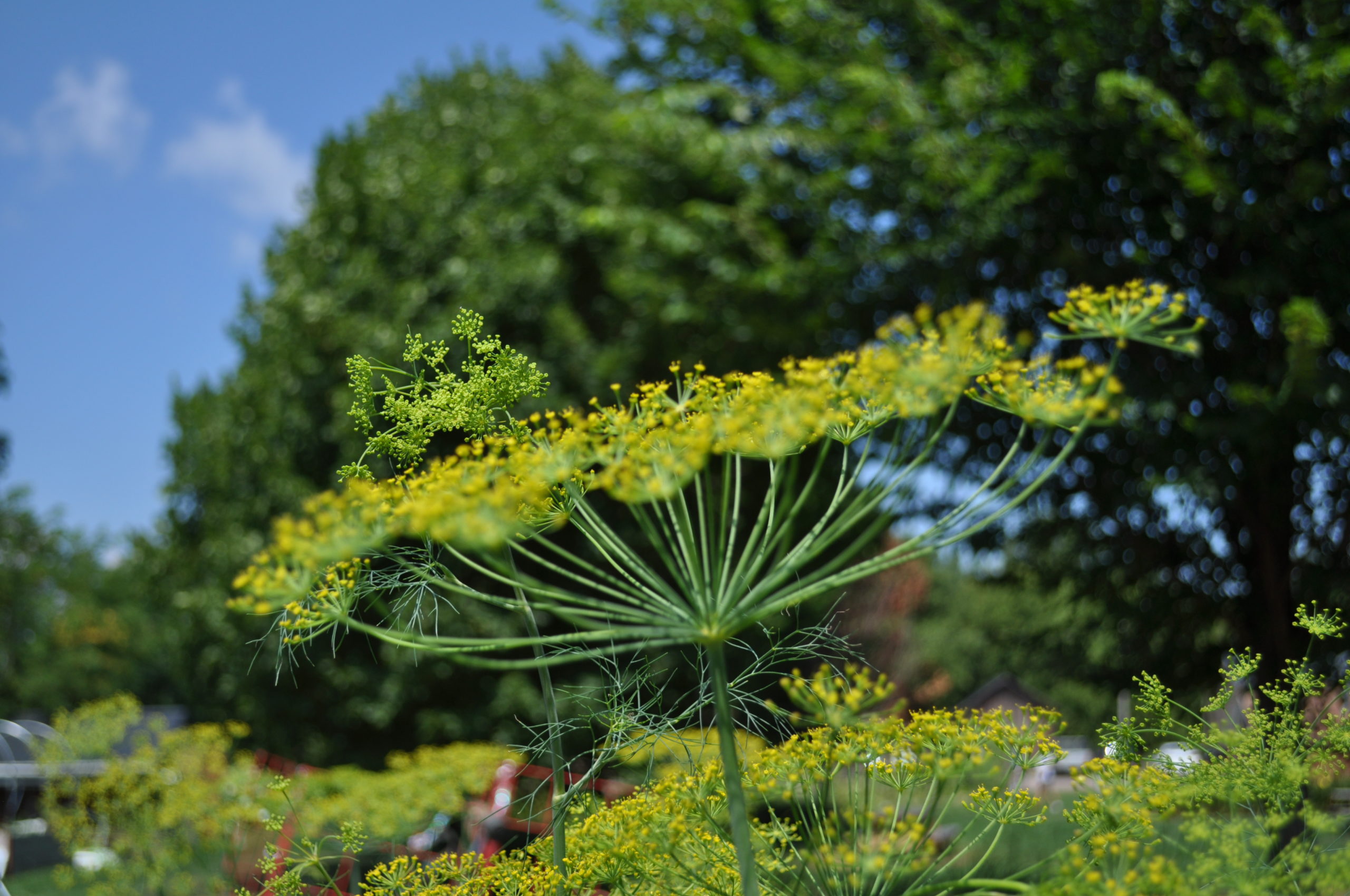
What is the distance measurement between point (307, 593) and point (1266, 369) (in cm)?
930

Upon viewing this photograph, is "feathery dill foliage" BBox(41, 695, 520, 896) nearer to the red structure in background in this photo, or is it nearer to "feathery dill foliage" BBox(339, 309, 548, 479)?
the red structure in background

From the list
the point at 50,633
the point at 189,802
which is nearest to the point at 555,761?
the point at 189,802

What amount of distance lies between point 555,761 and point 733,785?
0.98m

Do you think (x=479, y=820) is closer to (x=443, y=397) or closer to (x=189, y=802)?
(x=443, y=397)

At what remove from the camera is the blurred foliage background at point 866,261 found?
8.86 meters

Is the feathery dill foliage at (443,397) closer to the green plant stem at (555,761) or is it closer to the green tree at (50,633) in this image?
the green plant stem at (555,761)

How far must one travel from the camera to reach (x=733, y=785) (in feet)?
6.89

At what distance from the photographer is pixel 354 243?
50.7ft

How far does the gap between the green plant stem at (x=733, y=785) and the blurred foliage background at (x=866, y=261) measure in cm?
754

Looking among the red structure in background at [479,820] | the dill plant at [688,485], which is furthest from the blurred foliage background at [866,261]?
the dill plant at [688,485]

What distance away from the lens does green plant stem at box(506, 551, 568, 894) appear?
2.69m

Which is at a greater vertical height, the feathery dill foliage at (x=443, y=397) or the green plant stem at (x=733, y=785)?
the feathery dill foliage at (x=443, y=397)

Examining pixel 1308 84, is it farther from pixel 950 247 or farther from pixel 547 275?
pixel 547 275

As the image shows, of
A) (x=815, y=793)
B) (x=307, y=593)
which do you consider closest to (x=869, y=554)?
(x=815, y=793)
